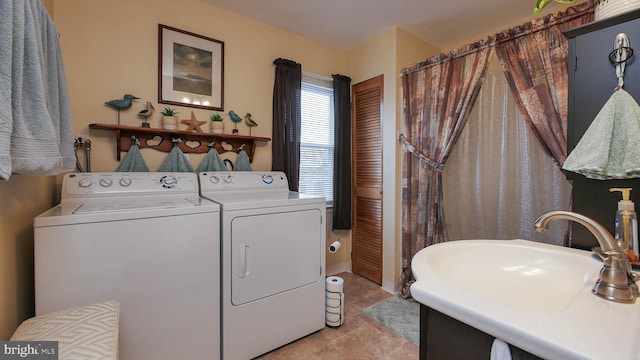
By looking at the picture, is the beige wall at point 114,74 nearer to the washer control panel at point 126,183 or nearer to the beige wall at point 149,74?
the beige wall at point 149,74

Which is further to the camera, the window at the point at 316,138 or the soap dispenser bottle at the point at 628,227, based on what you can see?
the window at the point at 316,138

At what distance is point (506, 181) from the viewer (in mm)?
1938

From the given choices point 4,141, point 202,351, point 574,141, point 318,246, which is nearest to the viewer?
point 4,141

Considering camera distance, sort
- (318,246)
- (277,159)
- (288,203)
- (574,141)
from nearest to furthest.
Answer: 1. (574,141)
2. (288,203)
3. (318,246)
4. (277,159)

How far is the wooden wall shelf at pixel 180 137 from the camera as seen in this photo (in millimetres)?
1941

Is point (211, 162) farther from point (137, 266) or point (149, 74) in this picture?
point (137, 266)

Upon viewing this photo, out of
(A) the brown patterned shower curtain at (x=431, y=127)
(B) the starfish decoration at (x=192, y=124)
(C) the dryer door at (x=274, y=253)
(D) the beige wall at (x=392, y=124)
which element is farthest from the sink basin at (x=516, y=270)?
(B) the starfish decoration at (x=192, y=124)

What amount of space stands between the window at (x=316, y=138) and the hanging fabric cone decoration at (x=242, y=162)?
65cm

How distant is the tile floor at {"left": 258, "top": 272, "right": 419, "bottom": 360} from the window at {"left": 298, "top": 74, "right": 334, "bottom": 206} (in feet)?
4.41

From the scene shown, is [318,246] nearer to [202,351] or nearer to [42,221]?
[202,351]

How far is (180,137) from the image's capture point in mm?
2182

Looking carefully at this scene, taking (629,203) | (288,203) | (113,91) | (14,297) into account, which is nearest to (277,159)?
(288,203)

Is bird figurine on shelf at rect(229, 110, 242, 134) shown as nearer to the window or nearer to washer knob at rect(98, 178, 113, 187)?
the window

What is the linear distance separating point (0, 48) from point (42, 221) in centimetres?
72
